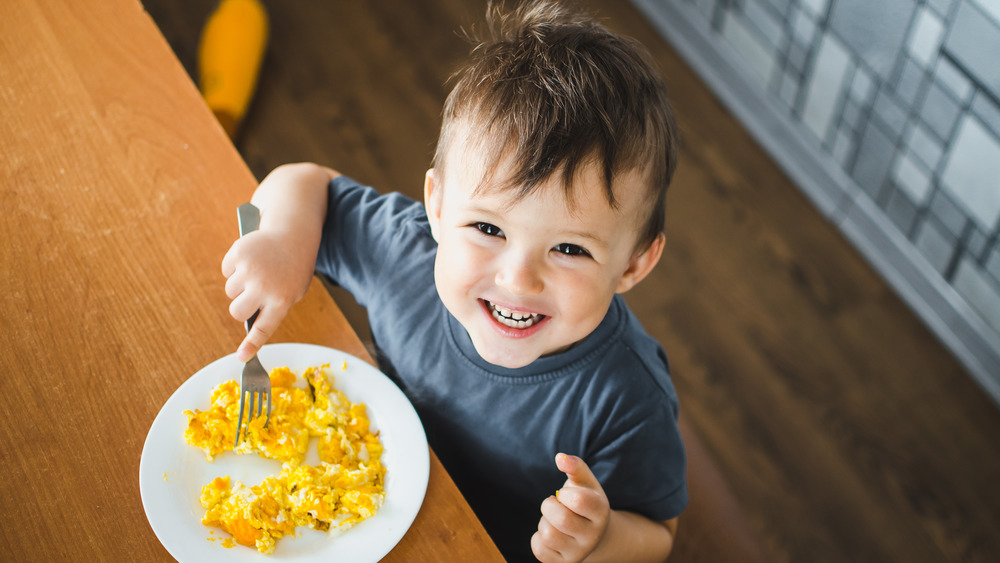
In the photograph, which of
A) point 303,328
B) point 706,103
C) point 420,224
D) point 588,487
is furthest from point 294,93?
point 588,487

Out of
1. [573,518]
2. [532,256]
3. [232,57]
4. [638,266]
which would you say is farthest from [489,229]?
→ [232,57]

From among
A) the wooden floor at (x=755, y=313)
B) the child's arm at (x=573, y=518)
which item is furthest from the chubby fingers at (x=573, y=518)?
the wooden floor at (x=755, y=313)

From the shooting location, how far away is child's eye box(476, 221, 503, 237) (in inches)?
31.3

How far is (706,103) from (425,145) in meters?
0.73

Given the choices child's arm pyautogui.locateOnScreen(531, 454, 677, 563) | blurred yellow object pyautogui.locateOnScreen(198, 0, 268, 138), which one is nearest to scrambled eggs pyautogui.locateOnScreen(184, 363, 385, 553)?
child's arm pyautogui.locateOnScreen(531, 454, 677, 563)

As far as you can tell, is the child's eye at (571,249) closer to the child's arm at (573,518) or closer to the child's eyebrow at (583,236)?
the child's eyebrow at (583,236)

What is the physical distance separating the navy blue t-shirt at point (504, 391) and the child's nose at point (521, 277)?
0.53ft

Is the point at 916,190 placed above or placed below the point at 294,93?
above

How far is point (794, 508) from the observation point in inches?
65.0

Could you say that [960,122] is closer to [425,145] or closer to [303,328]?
[425,145]

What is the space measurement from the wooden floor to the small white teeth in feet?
2.30

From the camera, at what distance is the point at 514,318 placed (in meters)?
0.85

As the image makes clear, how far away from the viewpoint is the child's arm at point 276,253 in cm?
78

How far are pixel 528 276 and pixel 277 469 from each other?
29 cm
